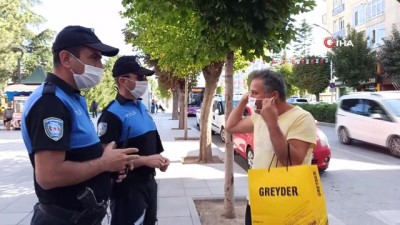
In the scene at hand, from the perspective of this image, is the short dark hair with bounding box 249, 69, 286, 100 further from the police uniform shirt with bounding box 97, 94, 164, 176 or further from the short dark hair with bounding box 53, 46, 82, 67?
the short dark hair with bounding box 53, 46, 82, 67

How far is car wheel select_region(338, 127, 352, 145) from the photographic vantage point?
45.8 feet

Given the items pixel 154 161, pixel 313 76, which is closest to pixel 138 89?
pixel 154 161

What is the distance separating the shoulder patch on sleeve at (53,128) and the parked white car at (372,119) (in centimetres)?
1114

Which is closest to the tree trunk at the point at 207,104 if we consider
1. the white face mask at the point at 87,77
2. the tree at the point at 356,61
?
the white face mask at the point at 87,77

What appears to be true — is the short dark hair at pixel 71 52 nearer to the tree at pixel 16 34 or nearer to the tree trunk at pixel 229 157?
the tree trunk at pixel 229 157

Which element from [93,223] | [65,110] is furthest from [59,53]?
[93,223]

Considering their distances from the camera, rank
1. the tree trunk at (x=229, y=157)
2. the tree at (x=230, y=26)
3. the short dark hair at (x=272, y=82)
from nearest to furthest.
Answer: the short dark hair at (x=272, y=82)
the tree at (x=230, y=26)
the tree trunk at (x=229, y=157)

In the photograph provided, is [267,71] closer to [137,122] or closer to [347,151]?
[137,122]

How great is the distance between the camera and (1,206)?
20.5 ft

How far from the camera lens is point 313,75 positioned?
41156 millimetres

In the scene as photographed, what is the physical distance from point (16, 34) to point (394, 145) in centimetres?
2656

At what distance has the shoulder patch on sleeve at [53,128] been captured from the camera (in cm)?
194

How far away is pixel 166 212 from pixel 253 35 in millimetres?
2759

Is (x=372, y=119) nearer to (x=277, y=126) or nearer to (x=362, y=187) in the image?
(x=362, y=187)
